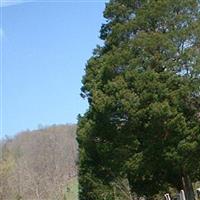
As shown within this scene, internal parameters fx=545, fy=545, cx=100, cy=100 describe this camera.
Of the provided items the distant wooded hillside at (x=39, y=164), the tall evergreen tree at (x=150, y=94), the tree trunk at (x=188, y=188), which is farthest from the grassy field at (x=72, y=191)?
the tree trunk at (x=188, y=188)

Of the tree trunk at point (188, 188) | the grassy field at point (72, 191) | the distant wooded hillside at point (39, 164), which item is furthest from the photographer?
the distant wooded hillside at point (39, 164)

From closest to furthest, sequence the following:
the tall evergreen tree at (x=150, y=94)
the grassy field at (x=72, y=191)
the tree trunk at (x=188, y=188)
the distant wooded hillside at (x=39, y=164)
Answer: the tall evergreen tree at (x=150, y=94) < the tree trunk at (x=188, y=188) < the grassy field at (x=72, y=191) < the distant wooded hillside at (x=39, y=164)

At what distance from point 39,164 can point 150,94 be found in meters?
37.7

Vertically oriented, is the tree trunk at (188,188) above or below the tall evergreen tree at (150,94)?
below

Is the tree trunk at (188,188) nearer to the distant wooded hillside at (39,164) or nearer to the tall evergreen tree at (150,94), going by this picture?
the tall evergreen tree at (150,94)

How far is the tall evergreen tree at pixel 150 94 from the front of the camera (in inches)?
846

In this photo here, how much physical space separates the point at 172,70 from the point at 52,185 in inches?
1071

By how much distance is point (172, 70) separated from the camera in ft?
72.7

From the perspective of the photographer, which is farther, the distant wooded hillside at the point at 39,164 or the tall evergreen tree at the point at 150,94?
the distant wooded hillside at the point at 39,164

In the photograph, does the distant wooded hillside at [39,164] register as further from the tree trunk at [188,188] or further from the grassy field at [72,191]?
the tree trunk at [188,188]

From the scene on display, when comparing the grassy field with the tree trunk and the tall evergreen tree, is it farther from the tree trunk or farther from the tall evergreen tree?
the tree trunk

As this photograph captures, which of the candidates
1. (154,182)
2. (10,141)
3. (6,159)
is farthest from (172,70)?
(10,141)

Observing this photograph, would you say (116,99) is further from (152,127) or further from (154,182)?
(154,182)

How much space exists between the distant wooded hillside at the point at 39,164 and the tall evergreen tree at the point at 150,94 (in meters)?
16.7
